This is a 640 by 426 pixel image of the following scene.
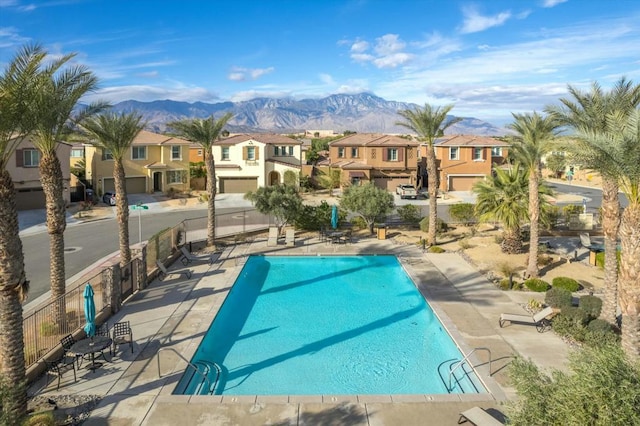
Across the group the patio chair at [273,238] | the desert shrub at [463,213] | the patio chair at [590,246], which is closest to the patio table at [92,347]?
the patio chair at [273,238]

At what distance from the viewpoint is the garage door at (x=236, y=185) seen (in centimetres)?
5369

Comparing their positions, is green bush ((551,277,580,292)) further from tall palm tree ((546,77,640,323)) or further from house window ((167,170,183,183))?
house window ((167,170,183,183))

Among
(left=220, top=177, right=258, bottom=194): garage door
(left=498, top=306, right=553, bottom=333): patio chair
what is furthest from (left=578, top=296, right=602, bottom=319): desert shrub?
(left=220, top=177, right=258, bottom=194): garage door

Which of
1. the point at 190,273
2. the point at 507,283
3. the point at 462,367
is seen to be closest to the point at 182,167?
the point at 190,273

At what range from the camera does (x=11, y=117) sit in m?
10.6

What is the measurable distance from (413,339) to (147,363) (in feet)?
29.7

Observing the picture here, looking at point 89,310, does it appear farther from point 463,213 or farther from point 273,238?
point 463,213

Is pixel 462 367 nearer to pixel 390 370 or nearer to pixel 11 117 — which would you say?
pixel 390 370

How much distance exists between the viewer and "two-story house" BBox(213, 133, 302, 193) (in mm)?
53031

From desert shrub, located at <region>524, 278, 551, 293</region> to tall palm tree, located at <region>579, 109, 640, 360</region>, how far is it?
819 centimetres

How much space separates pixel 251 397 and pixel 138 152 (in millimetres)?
43500

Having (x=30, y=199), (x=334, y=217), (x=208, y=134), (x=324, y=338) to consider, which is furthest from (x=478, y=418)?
→ (x=30, y=199)

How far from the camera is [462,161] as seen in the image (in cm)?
5484

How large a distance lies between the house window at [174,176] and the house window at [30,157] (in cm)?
1420
